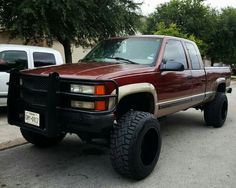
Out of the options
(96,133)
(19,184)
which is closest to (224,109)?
(96,133)

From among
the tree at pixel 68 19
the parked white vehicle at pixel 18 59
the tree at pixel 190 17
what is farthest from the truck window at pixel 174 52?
the tree at pixel 190 17

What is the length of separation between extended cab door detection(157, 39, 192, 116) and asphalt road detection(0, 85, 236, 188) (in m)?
0.73

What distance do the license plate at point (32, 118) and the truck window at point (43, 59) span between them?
15.8 feet

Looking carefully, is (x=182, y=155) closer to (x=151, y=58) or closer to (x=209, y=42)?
(x=151, y=58)

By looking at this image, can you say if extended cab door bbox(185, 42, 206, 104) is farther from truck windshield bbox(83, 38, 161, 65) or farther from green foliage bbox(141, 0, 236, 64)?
green foliage bbox(141, 0, 236, 64)

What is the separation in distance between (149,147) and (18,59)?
5.19m

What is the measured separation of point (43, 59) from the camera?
9523 millimetres

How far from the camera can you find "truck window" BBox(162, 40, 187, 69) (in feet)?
19.0

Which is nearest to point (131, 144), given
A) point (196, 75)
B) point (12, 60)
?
point (196, 75)

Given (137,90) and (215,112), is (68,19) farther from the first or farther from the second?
(137,90)

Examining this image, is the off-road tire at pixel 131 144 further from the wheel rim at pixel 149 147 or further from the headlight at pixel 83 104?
the headlight at pixel 83 104

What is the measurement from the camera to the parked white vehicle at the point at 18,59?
8.38 meters

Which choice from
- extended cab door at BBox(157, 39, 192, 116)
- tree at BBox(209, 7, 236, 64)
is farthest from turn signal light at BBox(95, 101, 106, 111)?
tree at BBox(209, 7, 236, 64)

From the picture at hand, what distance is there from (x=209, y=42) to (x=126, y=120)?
3131 cm
